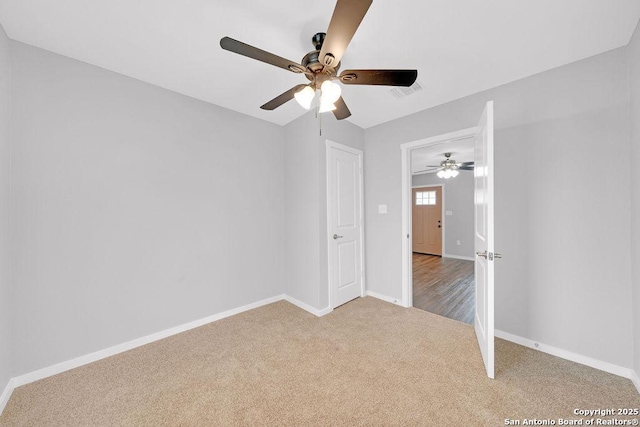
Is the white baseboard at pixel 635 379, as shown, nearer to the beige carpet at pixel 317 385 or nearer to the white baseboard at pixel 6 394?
the beige carpet at pixel 317 385

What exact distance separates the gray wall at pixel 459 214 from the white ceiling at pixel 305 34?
455 cm

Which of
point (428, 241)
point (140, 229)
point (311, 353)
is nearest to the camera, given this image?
point (311, 353)

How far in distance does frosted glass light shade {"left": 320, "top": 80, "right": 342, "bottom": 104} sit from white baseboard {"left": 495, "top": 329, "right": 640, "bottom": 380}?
264 centimetres

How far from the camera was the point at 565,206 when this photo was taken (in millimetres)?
1966

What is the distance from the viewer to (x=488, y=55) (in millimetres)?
1876

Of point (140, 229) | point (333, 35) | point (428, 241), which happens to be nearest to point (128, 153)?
point (140, 229)

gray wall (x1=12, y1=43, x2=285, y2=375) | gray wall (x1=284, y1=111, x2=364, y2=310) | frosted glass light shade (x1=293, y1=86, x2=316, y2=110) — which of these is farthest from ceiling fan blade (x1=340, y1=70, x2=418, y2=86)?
gray wall (x1=12, y1=43, x2=285, y2=375)

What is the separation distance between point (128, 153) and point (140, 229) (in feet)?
2.30

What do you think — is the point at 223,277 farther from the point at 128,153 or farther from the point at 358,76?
the point at 358,76

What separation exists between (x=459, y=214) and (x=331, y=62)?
6.19 meters

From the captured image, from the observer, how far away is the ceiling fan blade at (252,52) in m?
1.21

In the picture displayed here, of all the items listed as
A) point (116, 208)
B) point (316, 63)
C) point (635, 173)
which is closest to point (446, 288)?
point (635, 173)

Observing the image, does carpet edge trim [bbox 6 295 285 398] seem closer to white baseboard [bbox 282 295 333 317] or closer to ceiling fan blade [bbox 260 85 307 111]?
white baseboard [bbox 282 295 333 317]

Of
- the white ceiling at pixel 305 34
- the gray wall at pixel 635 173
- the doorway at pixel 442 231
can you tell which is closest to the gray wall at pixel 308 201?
the white ceiling at pixel 305 34
